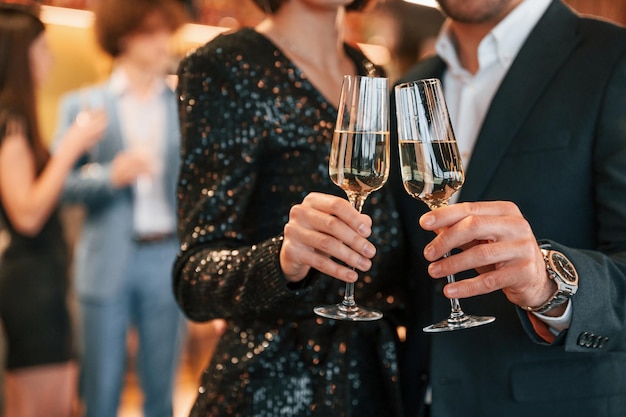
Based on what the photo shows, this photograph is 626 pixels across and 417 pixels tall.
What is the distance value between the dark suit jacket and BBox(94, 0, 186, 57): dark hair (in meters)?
2.15

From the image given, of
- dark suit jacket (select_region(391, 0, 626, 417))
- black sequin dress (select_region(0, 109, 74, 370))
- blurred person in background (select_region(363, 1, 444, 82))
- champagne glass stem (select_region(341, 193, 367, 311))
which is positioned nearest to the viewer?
champagne glass stem (select_region(341, 193, 367, 311))

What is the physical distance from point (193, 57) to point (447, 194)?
59cm

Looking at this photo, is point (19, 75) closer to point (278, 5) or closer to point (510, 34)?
point (278, 5)

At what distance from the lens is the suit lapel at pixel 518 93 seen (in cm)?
146

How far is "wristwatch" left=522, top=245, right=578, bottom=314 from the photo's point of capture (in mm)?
1182

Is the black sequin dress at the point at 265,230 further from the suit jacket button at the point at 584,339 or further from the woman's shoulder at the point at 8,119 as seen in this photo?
the woman's shoulder at the point at 8,119

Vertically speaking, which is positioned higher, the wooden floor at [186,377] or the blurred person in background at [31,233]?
the blurred person in background at [31,233]

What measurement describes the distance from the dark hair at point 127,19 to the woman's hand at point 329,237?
2320 millimetres

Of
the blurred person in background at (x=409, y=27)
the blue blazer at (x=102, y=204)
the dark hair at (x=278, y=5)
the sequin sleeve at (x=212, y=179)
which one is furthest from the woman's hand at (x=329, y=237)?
the blurred person in background at (x=409, y=27)

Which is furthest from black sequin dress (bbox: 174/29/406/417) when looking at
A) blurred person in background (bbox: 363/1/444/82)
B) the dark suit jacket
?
blurred person in background (bbox: 363/1/444/82)

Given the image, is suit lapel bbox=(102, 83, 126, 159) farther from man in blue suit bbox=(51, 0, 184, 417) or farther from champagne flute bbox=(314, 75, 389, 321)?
champagne flute bbox=(314, 75, 389, 321)

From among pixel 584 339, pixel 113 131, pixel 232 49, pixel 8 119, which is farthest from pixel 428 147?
pixel 113 131

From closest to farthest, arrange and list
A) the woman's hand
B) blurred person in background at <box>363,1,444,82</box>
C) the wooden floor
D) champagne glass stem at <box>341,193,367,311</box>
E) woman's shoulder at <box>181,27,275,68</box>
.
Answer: the woman's hand < champagne glass stem at <box>341,193,367,311</box> < woman's shoulder at <box>181,27,275,68</box> < the wooden floor < blurred person in background at <box>363,1,444,82</box>

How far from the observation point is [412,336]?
1.60 m
